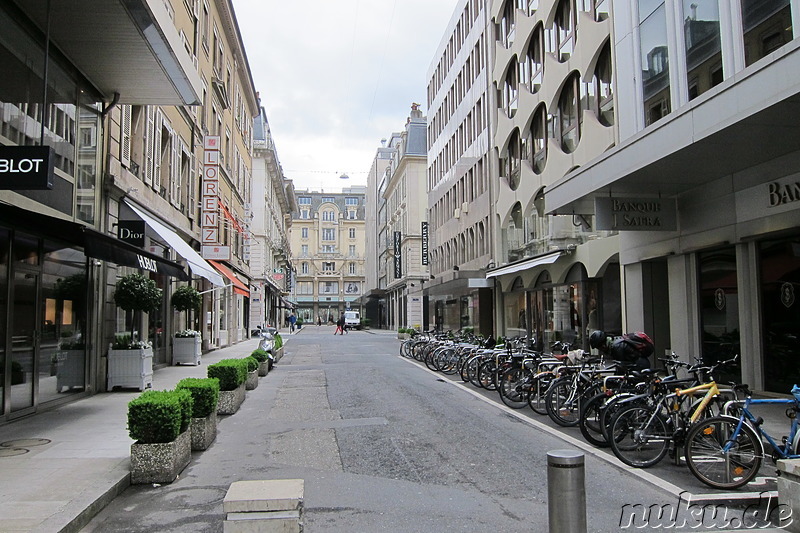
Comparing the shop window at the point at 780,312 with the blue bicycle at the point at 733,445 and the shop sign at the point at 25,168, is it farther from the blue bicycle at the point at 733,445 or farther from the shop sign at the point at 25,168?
the shop sign at the point at 25,168

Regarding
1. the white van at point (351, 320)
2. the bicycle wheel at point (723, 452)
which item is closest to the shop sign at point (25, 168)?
the bicycle wheel at point (723, 452)

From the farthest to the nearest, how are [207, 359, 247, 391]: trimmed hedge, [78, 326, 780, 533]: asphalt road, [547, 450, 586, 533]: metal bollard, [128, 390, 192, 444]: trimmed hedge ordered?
[207, 359, 247, 391]: trimmed hedge
[128, 390, 192, 444]: trimmed hedge
[78, 326, 780, 533]: asphalt road
[547, 450, 586, 533]: metal bollard

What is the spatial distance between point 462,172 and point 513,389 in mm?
25455

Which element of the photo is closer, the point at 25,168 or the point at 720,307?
the point at 25,168

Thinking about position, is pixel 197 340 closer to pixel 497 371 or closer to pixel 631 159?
pixel 497 371

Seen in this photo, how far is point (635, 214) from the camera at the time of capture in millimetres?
13375

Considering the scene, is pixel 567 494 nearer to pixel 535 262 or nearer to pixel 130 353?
pixel 130 353

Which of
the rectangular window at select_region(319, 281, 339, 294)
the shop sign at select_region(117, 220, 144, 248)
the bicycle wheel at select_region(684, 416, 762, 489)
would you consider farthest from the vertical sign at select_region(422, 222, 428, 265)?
the rectangular window at select_region(319, 281, 339, 294)

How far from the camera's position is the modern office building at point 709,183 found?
952 cm

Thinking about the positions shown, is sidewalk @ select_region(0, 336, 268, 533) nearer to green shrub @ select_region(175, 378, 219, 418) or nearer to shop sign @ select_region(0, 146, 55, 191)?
green shrub @ select_region(175, 378, 219, 418)

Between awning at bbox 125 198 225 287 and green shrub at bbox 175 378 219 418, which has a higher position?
awning at bbox 125 198 225 287

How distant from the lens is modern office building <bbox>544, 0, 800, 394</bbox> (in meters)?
9.52

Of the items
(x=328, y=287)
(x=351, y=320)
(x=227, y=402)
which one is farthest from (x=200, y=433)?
(x=328, y=287)

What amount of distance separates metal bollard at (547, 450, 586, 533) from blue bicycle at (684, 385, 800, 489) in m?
3.18
